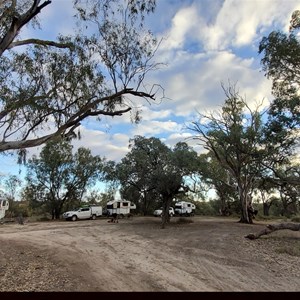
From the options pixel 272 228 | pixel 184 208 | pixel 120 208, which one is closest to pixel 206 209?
pixel 184 208

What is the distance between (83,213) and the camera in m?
36.6

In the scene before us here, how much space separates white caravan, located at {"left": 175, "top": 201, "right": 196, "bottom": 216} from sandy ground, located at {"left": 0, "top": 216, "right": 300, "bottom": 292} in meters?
30.5

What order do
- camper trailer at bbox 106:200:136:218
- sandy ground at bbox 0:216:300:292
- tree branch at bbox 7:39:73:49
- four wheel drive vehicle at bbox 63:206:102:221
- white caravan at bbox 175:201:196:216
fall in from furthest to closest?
white caravan at bbox 175:201:196:216
camper trailer at bbox 106:200:136:218
four wheel drive vehicle at bbox 63:206:102:221
tree branch at bbox 7:39:73:49
sandy ground at bbox 0:216:300:292

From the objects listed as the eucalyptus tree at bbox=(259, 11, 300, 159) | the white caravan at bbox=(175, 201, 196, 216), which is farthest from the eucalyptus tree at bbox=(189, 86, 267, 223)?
the white caravan at bbox=(175, 201, 196, 216)

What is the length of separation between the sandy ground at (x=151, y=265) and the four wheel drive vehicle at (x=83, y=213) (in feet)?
62.3

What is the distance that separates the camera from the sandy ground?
27.1 feet

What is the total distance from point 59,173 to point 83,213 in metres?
6.25

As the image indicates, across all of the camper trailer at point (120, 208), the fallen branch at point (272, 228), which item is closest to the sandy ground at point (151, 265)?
the fallen branch at point (272, 228)

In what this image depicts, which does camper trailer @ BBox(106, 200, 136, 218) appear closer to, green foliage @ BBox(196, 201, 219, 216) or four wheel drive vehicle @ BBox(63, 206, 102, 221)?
four wheel drive vehicle @ BBox(63, 206, 102, 221)

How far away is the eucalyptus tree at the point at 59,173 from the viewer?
39.0 m

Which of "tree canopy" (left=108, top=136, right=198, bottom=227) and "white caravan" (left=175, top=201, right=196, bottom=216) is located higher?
"tree canopy" (left=108, top=136, right=198, bottom=227)

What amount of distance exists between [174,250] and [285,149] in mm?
11033

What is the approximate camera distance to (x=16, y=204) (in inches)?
1720

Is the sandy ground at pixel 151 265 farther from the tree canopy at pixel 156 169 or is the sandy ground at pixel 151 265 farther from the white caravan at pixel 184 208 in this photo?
the white caravan at pixel 184 208
